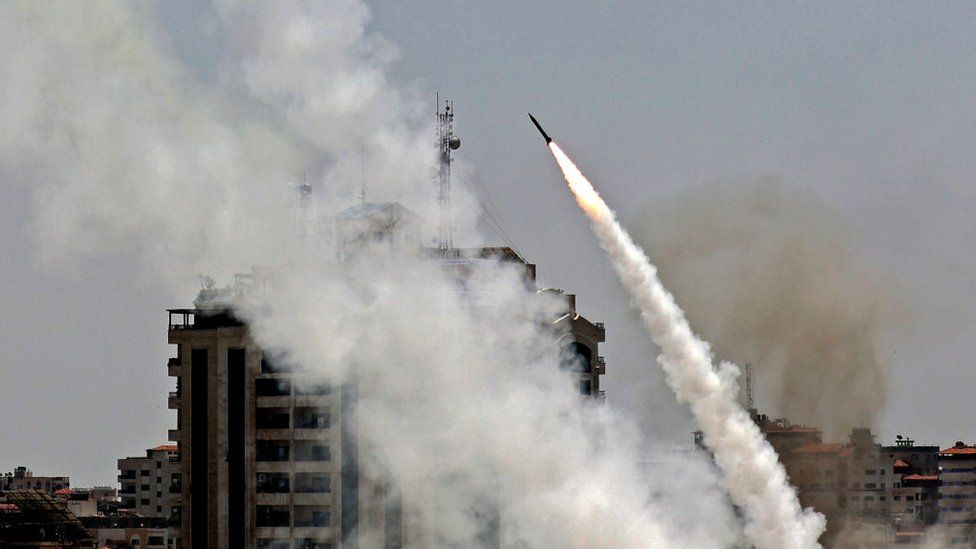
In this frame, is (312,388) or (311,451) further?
(311,451)

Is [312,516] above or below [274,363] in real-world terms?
below

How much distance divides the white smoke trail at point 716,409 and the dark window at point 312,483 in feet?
90.1

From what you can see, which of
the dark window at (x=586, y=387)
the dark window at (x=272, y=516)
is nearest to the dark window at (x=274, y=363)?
the dark window at (x=272, y=516)

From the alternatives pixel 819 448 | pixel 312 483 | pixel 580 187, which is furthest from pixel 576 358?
pixel 580 187

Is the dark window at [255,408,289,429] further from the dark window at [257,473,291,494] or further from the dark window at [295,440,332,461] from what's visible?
the dark window at [257,473,291,494]

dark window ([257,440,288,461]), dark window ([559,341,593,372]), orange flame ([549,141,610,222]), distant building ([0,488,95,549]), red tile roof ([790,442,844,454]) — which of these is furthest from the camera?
distant building ([0,488,95,549])

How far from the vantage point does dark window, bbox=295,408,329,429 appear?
416 feet

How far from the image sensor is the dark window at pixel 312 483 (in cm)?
12650

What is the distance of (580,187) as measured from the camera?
343 feet

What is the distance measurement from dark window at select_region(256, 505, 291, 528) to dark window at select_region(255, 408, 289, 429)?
484cm

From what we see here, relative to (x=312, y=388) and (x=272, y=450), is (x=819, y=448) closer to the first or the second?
(x=312, y=388)

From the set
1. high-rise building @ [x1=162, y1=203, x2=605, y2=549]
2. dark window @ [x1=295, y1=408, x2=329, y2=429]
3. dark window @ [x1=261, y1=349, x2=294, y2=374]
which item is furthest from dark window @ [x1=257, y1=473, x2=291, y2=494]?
dark window @ [x1=261, y1=349, x2=294, y2=374]

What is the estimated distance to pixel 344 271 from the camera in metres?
120

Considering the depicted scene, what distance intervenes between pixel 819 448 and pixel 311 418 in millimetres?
39294
